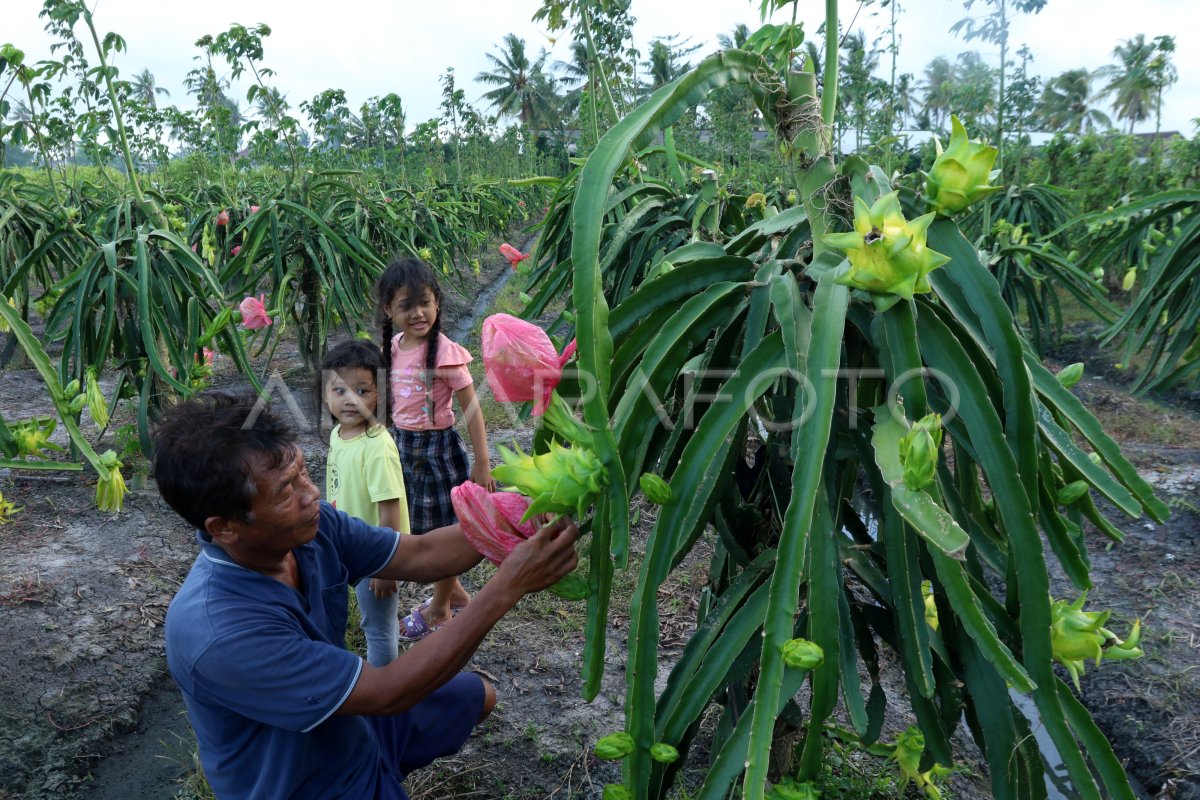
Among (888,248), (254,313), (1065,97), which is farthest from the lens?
(1065,97)

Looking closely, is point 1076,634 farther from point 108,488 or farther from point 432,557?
point 108,488

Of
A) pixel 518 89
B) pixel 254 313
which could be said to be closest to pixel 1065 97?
pixel 518 89

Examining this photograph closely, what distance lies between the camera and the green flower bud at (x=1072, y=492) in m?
0.91

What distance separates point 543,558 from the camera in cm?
106

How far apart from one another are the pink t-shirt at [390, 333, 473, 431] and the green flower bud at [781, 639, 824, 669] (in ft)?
5.68

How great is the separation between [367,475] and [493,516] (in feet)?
3.74

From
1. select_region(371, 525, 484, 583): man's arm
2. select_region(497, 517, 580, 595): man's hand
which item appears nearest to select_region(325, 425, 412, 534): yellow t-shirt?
select_region(371, 525, 484, 583): man's arm

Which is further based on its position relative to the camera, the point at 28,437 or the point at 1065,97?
the point at 1065,97

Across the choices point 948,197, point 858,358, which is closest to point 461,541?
point 858,358

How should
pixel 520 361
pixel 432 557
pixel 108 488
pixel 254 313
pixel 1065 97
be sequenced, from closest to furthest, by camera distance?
pixel 520 361 → pixel 108 488 → pixel 432 557 → pixel 254 313 → pixel 1065 97

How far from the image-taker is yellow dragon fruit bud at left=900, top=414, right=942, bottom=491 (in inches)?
29.1

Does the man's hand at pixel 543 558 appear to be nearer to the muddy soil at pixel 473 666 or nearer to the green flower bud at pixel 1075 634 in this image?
the green flower bud at pixel 1075 634

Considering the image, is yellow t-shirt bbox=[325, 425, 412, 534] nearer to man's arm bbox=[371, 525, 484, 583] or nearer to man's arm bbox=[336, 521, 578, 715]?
man's arm bbox=[371, 525, 484, 583]

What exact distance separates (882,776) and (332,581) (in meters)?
1.28
